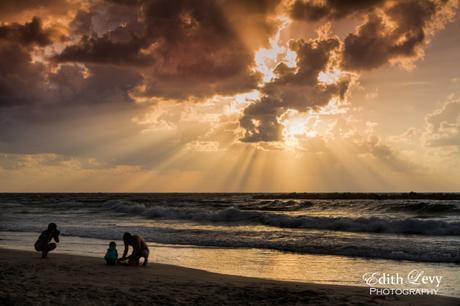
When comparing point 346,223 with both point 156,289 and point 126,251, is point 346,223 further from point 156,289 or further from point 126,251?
point 156,289

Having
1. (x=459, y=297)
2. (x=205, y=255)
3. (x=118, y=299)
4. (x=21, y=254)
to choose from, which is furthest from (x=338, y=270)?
(x=21, y=254)

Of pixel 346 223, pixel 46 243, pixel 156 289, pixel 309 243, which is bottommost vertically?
pixel 156 289

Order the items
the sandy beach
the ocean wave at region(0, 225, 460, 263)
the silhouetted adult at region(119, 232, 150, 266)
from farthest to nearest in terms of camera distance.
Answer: the ocean wave at region(0, 225, 460, 263)
the silhouetted adult at region(119, 232, 150, 266)
the sandy beach

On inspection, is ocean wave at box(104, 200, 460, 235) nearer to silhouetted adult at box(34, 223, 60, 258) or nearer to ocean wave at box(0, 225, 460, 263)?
ocean wave at box(0, 225, 460, 263)

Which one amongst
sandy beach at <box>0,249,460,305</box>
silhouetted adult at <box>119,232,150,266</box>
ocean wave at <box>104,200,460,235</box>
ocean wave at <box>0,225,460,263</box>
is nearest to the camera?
sandy beach at <box>0,249,460,305</box>

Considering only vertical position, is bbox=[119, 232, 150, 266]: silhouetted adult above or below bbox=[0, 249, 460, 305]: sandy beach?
above

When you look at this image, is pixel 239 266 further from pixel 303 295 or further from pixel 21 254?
pixel 21 254

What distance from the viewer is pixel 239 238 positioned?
2250 cm

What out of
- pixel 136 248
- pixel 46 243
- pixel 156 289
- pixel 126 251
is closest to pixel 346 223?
pixel 136 248

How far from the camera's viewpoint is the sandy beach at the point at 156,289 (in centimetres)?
854

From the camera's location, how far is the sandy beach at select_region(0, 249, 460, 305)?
8539 millimetres

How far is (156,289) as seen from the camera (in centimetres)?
975

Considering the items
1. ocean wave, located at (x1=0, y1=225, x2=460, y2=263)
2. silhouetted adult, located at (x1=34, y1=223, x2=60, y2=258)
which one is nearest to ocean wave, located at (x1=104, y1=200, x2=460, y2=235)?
ocean wave, located at (x1=0, y1=225, x2=460, y2=263)

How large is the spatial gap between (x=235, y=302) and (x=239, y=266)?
5.67 metres
